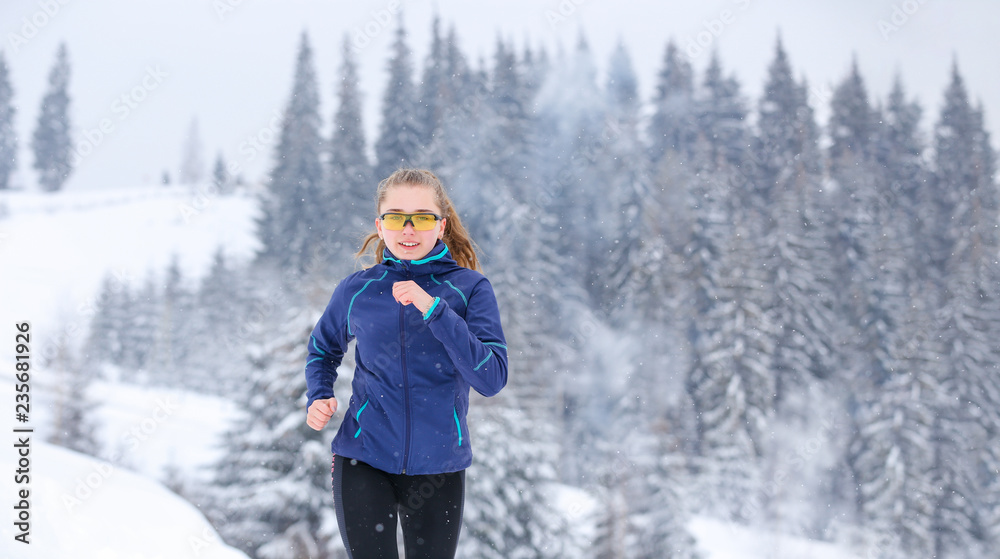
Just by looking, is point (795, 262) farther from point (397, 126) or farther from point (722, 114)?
point (397, 126)

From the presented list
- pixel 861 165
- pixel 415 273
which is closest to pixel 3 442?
pixel 415 273

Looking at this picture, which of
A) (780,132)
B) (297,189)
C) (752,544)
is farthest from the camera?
(780,132)

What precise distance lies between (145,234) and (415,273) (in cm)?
5574

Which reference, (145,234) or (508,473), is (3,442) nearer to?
(508,473)

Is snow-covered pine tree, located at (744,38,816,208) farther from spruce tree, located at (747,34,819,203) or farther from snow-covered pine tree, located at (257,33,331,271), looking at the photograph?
snow-covered pine tree, located at (257,33,331,271)

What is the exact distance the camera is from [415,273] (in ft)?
8.76

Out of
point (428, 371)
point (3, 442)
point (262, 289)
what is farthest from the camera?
point (262, 289)

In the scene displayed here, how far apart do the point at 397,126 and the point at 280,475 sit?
2818 cm

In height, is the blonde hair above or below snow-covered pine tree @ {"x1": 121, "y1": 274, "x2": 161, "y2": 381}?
below

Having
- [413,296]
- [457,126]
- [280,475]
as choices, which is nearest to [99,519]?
[413,296]

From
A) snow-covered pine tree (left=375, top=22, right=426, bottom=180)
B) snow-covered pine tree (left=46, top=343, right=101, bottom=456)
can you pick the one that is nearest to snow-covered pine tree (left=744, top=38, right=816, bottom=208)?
snow-covered pine tree (left=375, top=22, right=426, bottom=180)

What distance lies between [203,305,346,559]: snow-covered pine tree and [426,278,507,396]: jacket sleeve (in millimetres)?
11326

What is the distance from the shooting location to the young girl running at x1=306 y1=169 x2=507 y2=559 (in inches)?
97.3

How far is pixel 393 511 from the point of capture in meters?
2.50
